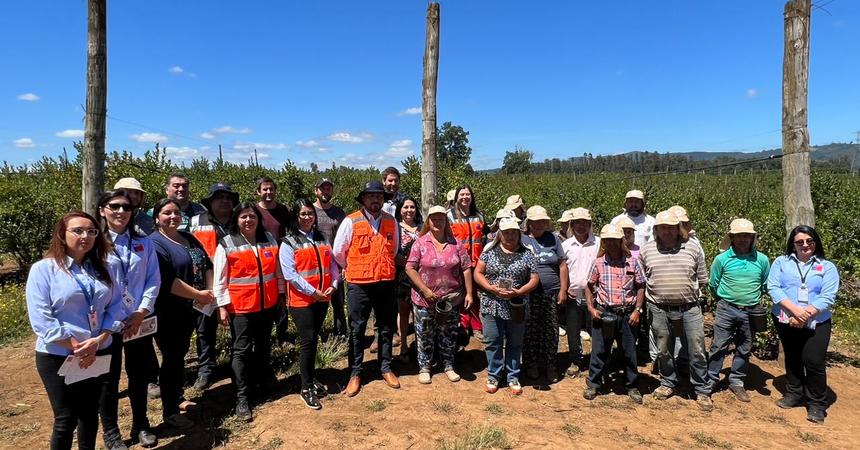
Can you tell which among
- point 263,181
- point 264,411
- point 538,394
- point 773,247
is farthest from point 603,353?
point 773,247

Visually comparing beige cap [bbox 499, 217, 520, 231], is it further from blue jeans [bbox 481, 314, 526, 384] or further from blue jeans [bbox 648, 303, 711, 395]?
blue jeans [bbox 648, 303, 711, 395]

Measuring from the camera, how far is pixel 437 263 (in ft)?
13.7

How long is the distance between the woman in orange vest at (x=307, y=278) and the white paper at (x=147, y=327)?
38.2 inches

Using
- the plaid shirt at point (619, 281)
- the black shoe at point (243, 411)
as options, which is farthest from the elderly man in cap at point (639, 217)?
the black shoe at point (243, 411)

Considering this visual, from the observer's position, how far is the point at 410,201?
179 inches

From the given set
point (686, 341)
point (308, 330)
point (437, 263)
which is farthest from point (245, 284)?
point (686, 341)

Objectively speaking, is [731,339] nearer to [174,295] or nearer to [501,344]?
[501,344]

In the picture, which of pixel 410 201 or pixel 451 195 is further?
pixel 451 195

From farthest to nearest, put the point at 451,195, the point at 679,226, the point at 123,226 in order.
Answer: the point at 451,195, the point at 679,226, the point at 123,226

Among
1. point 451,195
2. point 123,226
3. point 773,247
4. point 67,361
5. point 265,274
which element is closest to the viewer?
point 67,361

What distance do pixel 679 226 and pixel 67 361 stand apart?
453 cm

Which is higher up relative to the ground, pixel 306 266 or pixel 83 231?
pixel 83 231

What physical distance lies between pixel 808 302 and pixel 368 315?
3802 mm

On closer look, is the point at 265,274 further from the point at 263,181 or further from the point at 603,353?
the point at 603,353
